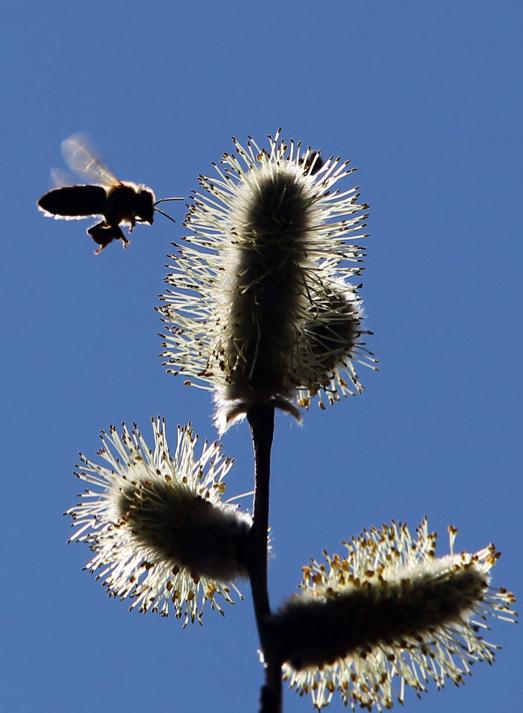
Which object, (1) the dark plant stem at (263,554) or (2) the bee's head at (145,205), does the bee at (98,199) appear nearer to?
(2) the bee's head at (145,205)

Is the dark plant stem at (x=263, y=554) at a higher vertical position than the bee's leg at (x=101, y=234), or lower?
lower

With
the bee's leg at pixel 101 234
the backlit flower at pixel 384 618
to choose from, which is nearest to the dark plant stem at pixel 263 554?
the backlit flower at pixel 384 618

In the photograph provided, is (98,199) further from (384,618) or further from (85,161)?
(384,618)

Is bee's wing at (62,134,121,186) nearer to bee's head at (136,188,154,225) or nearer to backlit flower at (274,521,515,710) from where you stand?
bee's head at (136,188,154,225)

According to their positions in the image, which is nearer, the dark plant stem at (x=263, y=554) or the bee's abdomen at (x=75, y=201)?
the dark plant stem at (x=263, y=554)

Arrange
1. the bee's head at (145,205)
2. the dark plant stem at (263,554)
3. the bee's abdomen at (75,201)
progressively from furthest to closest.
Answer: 1. the bee's head at (145,205)
2. the bee's abdomen at (75,201)
3. the dark plant stem at (263,554)

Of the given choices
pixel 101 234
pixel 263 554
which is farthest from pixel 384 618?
pixel 101 234

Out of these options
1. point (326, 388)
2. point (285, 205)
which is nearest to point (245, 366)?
point (326, 388)

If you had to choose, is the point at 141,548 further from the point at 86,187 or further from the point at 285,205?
the point at 86,187
